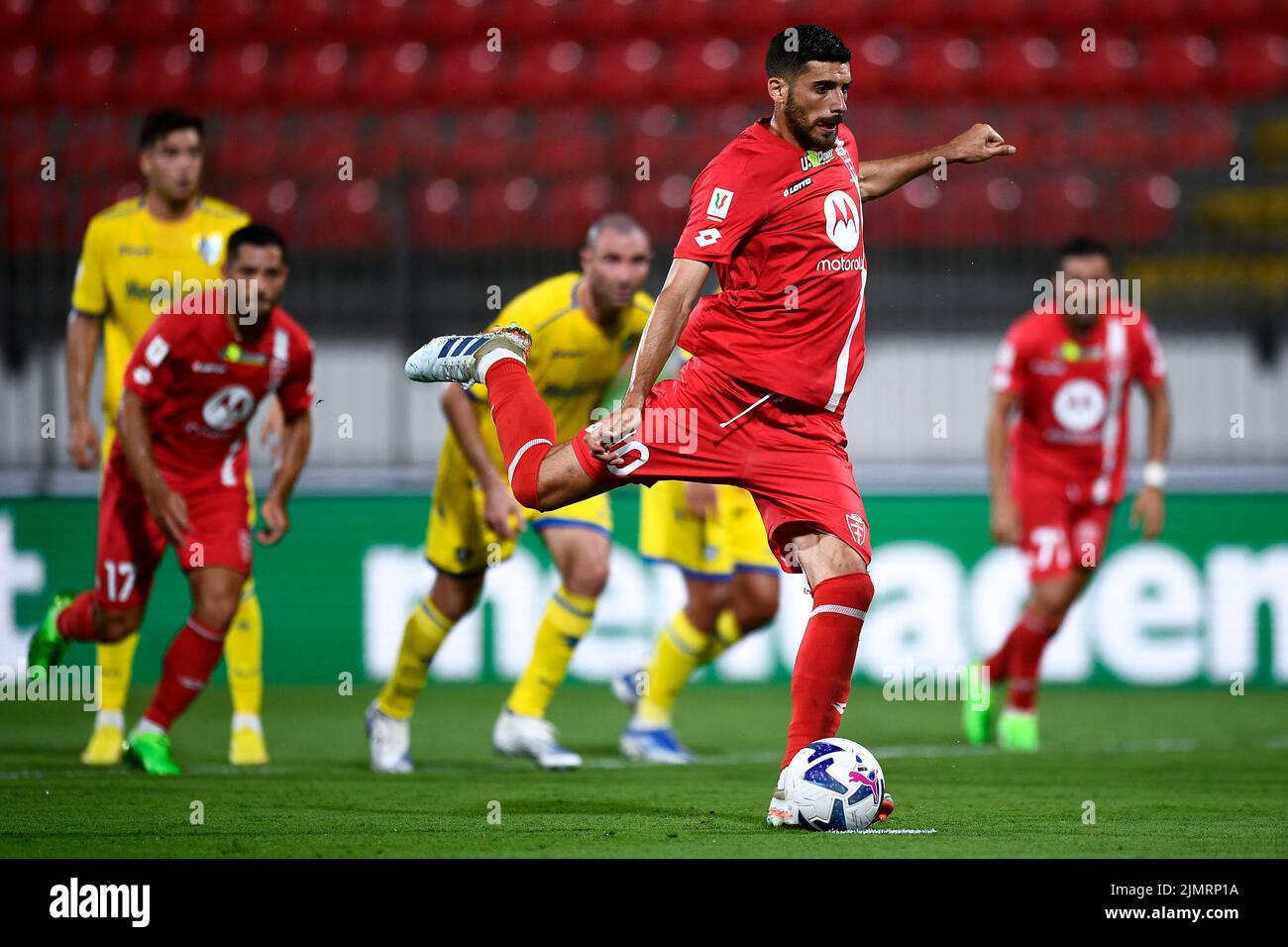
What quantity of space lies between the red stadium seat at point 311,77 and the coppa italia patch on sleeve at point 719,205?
9.44m

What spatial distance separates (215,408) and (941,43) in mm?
8495

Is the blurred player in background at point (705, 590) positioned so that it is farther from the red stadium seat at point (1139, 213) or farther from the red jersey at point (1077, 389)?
the red stadium seat at point (1139, 213)

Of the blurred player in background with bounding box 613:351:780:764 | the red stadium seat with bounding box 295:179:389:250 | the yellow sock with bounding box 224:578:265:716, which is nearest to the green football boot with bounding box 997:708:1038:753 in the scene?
the blurred player in background with bounding box 613:351:780:764

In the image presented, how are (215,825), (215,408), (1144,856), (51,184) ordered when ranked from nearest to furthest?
(1144,856)
(215,825)
(215,408)
(51,184)

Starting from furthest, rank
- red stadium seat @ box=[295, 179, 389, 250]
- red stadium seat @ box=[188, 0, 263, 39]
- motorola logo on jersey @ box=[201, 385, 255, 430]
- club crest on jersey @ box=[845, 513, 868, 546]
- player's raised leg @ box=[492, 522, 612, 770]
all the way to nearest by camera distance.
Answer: red stadium seat @ box=[188, 0, 263, 39]
red stadium seat @ box=[295, 179, 389, 250]
player's raised leg @ box=[492, 522, 612, 770]
motorola logo on jersey @ box=[201, 385, 255, 430]
club crest on jersey @ box=[845, 513, 868, 546]

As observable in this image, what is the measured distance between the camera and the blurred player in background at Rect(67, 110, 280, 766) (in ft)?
24.3

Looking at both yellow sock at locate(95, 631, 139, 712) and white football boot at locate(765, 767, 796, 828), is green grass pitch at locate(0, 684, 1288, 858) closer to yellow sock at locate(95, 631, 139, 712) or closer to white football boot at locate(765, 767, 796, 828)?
white football boot at locate(765, 767, 796, 828)

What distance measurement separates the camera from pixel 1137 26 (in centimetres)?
1341

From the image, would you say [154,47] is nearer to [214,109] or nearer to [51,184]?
[214,109]

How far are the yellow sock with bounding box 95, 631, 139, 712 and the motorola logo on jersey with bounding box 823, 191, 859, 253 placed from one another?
12.0ft

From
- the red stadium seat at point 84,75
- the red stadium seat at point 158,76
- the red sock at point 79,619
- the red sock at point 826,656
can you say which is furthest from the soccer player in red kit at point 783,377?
the red stadium seat at point 84,75

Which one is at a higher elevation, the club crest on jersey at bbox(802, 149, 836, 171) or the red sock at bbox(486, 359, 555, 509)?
the club crest on jersey at bbox(802, 149, 836, 171)

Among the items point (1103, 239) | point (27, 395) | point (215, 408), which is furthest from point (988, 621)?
point (27, 395)

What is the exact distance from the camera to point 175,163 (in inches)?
293
